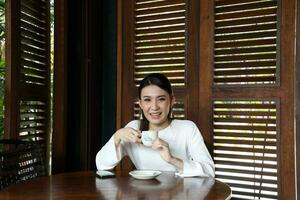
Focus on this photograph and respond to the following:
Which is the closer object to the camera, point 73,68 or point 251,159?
point 251,159

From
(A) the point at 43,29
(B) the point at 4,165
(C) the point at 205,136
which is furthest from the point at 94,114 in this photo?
(B) the point at 4,165

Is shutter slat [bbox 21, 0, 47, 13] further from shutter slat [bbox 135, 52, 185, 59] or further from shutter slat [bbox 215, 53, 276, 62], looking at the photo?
shutter slat [bbox 215, 53, 276, 62]

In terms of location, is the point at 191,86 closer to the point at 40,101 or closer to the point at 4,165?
the point at 40,101

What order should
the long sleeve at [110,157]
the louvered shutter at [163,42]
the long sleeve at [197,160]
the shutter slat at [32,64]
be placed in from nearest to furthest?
the long sleeve at [197,160] → the long sleeve at [110,157] → the shutter slat at [32,64] → the louvered shutter at [163,42]

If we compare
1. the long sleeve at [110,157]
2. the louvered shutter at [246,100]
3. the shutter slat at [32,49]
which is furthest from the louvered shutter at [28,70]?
the louvered shutter at [246,100]

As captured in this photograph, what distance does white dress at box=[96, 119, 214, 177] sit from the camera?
190 centimetres

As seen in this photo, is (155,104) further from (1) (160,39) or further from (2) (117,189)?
(1) (160,39)

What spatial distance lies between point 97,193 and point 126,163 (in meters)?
1.27

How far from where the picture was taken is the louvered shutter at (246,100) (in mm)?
2141

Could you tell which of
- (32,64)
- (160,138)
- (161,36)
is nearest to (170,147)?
(160,138)

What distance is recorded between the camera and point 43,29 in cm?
253

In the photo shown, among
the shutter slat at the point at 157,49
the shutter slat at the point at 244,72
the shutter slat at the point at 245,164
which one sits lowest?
the shutter slat at the point at 245,164

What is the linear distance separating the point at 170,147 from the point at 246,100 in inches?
22.8

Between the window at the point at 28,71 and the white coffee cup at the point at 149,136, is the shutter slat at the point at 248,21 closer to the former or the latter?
the white coffee cup at the point at 149,136
